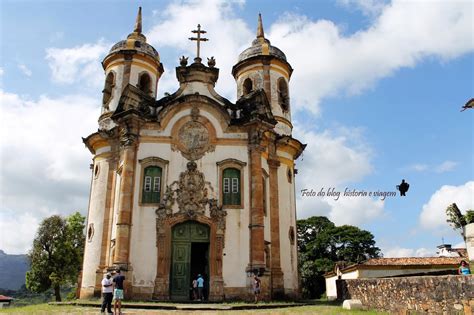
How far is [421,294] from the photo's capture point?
31.9 feet

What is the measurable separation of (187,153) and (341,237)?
31.9 meters

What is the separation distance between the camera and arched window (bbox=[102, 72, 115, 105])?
2570cm

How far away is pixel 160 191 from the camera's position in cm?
2000

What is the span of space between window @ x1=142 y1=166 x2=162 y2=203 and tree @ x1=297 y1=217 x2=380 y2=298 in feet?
93.4

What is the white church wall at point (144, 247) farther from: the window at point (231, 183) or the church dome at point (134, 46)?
the church dome at point (134, 46)

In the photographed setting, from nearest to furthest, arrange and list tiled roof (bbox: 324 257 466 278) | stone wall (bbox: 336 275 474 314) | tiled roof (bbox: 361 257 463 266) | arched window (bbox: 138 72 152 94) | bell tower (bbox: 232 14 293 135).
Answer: stone wall (bbox: 336 275 474 314)
bell tower (bbox: 232 14 293 135)
arched window (bbox: 138 72 152 94)
tiled roof (bbox: 324 257 466 278)
tiled roof (bbox: 361 257 463 266)

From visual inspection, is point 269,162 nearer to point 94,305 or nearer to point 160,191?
point 160,191

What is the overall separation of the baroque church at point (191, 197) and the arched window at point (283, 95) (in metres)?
2.97

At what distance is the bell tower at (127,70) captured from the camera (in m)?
25.2

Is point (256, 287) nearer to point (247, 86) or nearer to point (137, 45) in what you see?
point (247, 86)

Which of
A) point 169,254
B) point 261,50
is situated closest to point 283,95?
point 261,50

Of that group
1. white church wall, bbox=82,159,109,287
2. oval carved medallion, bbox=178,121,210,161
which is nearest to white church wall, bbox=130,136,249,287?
oval carved medallion, bbox=178,121,210,161

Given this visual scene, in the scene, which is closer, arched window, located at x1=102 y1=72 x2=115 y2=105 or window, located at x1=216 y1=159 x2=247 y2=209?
window, located at x1=216 y1=159 x2=247 y2=209

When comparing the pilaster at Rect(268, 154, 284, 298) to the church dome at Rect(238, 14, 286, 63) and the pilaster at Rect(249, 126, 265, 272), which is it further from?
the church dome at Rect(238, 14, 286, 63)
